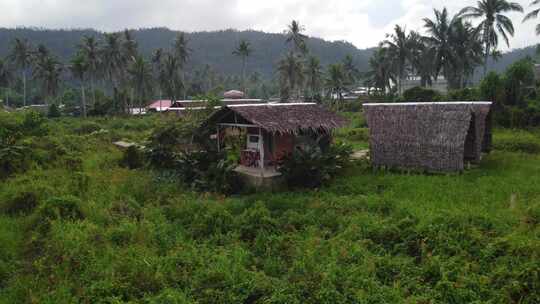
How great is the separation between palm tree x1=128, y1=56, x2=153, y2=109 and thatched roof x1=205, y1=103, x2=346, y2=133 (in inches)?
1331

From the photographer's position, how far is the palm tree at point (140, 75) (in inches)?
1827

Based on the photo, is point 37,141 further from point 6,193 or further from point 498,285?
point 498,285

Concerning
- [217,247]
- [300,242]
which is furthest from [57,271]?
[300,242]

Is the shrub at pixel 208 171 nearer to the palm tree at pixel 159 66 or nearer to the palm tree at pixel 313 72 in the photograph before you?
the palm tree at pixel 313 72

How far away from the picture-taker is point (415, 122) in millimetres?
14250

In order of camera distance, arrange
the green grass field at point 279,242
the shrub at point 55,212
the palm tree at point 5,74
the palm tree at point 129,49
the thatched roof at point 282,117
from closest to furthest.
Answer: the green grass field at point 279,242 < the shrub at point 55,212 < the thatched roof at point 282,117 < the palm tree at point 129,49 < the palm tree at point 5,74

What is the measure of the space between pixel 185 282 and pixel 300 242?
8.57 feet

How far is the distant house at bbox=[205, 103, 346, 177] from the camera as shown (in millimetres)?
14203

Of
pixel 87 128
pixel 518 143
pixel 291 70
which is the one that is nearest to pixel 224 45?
pixel 291 70

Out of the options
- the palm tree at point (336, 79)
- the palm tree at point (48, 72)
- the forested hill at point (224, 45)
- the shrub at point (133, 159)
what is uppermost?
the forested hill at point (224, 45)

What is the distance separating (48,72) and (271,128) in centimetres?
4607

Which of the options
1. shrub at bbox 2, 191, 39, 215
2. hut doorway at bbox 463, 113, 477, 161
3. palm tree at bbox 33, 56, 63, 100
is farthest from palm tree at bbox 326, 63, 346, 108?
shrub at bbox 2, 191, 39, 215

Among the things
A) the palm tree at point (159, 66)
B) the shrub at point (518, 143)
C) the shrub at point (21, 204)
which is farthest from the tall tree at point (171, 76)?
the shrub at point (21, 204)

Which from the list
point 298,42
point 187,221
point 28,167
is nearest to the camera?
point 187,221
